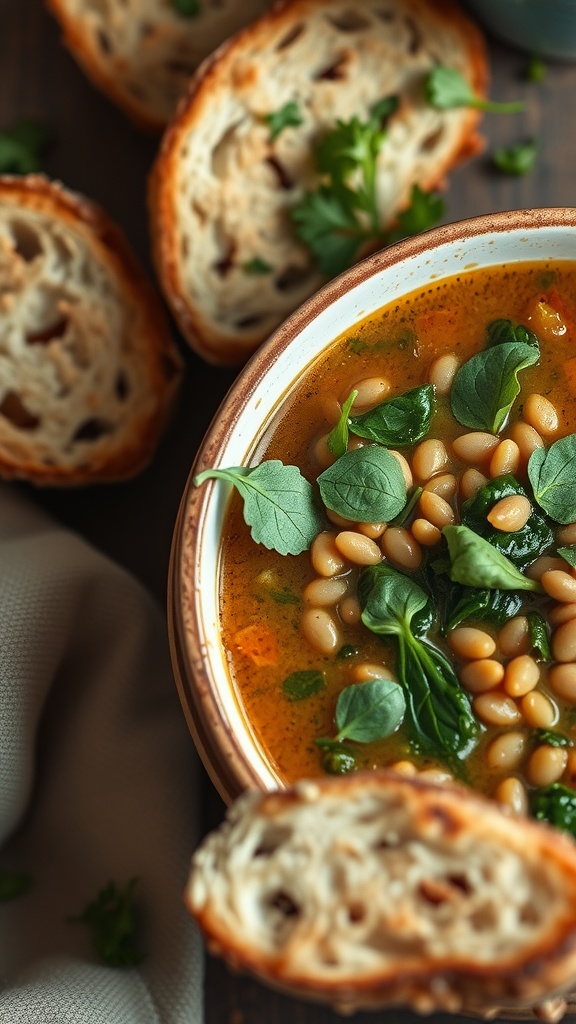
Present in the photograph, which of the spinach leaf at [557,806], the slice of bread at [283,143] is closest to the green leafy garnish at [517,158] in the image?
the slice of bread at [283,143]

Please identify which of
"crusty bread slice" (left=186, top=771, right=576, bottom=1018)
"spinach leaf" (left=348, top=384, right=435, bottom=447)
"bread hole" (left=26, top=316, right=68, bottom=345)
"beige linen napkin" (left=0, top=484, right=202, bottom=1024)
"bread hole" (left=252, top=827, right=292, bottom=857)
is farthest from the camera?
"bread hole" (left=26, top=316, right=68, bottom=345)

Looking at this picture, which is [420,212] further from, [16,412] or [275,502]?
[16,412]

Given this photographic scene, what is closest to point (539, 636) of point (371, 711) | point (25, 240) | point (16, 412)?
point (371, 711)

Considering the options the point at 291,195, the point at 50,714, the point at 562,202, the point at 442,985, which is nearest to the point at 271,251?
the point at 291,195

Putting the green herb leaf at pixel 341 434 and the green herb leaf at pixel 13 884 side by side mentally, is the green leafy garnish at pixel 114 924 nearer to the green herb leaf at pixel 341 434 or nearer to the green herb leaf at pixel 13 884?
the green herb leaf at pixel 13 884

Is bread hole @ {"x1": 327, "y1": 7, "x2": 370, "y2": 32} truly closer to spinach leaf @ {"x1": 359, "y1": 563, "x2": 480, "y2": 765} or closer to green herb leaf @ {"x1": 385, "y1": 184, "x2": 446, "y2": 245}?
green herb leaf @ {"x1": 385, "y1": 184, "x2": 446, "y2": 245}

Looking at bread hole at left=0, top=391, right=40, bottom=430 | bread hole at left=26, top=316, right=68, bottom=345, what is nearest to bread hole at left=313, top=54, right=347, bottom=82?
bread hole at left=26, top=316, right=68, bottom=345
